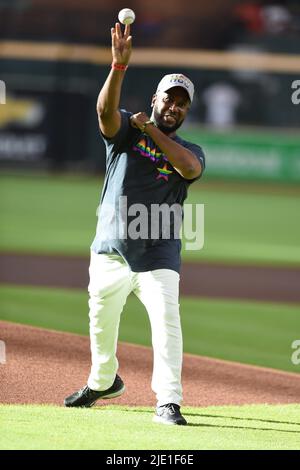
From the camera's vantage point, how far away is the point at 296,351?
10.3 m

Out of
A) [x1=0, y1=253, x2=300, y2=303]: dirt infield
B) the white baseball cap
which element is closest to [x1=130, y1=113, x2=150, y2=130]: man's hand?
the white baseball cap

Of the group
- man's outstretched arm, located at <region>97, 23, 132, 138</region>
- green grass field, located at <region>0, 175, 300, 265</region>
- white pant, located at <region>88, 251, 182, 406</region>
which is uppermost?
man's outstretched arm, located at <region>97, 23, 132, 138</region>

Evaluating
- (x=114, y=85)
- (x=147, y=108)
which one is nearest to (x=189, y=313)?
(x=114, y=85)

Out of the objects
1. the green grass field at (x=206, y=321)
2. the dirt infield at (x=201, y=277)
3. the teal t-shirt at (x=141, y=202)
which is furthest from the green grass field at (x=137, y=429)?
the dirt infield at (x=201, y=277)

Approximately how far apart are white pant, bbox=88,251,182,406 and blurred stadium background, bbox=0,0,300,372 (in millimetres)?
8706

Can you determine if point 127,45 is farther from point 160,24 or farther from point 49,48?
point 160,24

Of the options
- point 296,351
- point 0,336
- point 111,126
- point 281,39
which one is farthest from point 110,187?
point 281,39

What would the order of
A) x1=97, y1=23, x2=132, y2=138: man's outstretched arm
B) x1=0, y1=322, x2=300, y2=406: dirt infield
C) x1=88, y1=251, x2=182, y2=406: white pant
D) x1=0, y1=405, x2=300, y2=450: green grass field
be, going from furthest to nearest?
1. x1=0, y1=322, x2=300, y2=406: dirt infield
2. x1=88, y1=251, x2=182, y2=406: white pant
3. x1=97, y1=23, x2=132, y2=138: man's outstretched arm
4. x1=0, y1=405, x2=300, y2=450: green grass field

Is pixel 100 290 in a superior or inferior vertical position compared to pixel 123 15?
inferior

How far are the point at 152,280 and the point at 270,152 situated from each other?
66.2ft

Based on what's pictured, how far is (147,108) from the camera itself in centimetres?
2644

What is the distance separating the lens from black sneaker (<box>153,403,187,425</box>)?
6.71 meters

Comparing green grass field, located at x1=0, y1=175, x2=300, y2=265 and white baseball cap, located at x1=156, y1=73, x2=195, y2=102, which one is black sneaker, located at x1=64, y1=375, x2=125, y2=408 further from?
green grass field, located at x1=0, y1=175, x2=300, y2=265

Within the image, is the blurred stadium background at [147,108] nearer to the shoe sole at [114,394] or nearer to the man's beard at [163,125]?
the shoe sole at [114,394]
